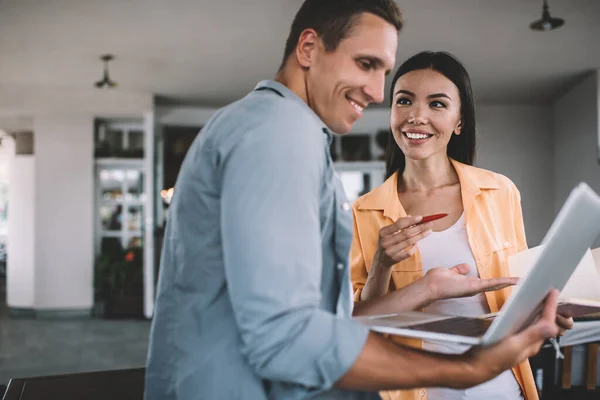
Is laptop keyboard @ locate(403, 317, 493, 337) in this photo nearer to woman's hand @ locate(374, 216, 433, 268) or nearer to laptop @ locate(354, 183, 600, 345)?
laptop @ locate(354, 183, 600, 345)

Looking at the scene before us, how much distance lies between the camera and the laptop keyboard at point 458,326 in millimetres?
814

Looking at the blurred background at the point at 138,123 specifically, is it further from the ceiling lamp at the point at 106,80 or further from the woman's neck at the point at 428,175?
the woman's neck at the point at 428,175

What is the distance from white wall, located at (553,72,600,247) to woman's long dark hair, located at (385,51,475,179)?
19.5 feet

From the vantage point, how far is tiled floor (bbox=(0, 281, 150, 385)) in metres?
5.04

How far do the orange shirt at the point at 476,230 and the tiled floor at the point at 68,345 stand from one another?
4.03 metres

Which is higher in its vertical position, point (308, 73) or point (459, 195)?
point (308, 73)

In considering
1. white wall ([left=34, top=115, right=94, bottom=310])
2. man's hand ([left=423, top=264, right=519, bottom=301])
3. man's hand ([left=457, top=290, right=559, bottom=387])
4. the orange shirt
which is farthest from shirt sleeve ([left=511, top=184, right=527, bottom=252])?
white wall ([left=34, top=115, right=94, bottom=310])

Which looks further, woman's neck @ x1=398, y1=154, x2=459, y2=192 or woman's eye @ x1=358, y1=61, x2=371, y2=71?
woman's neck @ x1=398, y1=154, x2=459, y2=192

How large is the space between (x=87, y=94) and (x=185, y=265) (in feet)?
24.3

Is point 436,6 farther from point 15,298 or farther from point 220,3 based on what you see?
point 15,298

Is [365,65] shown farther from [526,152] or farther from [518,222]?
[526,152]

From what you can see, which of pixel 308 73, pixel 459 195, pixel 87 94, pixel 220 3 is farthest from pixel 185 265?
pixel 87 94

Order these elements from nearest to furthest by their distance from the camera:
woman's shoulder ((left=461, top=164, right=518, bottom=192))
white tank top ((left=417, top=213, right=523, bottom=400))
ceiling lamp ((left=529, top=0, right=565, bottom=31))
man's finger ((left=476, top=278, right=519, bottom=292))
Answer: man's finger ((left=476, top=278, right=519, bottom=292)) → white tank top ((left=417, top=213, right=523, bottom=400)) → woman's shoulder ((left=461, top=164, right=518, bottom=192)) → ceiling lamp ((left=529, top=0, right=565, bottom=31))

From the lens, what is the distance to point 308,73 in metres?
0.84
